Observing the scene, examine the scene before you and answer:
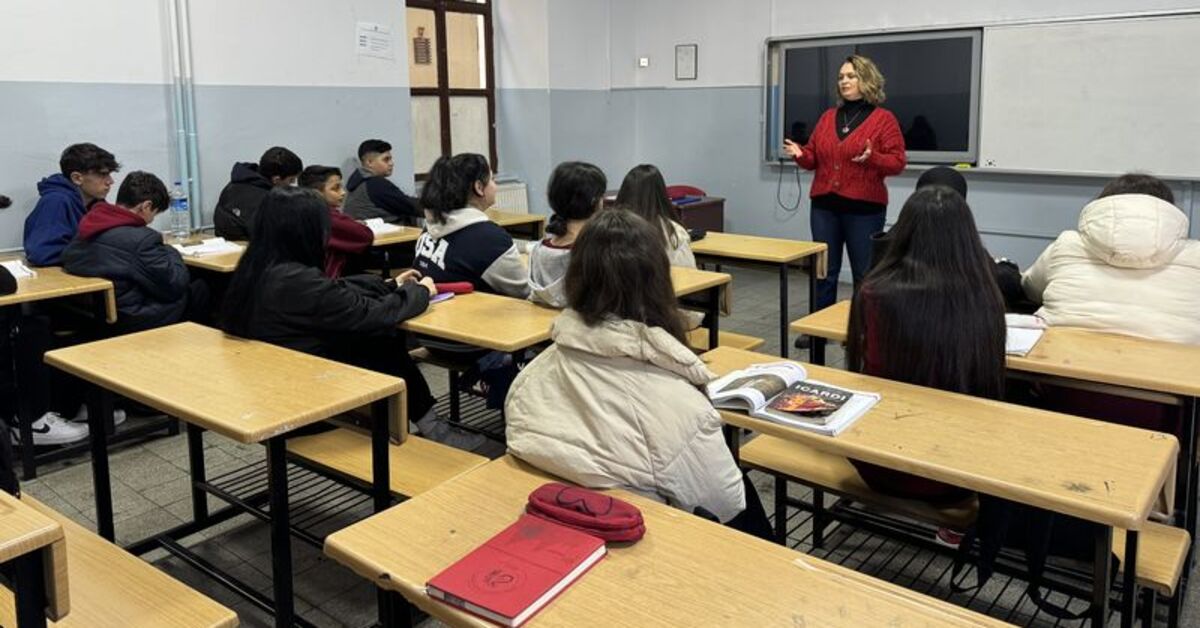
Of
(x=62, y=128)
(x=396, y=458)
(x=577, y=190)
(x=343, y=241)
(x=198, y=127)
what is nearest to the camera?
(x=396, y=458)

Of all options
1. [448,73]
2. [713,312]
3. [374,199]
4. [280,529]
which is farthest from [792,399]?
[448,73]

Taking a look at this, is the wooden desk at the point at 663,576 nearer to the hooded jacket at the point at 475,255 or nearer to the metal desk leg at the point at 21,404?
the hooded jacket at the point at 475,255

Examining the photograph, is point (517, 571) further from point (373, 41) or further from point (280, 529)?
point (373, 41)

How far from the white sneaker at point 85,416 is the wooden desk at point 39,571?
8.47 ft

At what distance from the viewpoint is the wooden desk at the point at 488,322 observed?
2.68m

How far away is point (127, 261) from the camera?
375cm

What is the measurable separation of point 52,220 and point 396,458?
259 centimetres

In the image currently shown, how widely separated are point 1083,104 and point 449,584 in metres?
5.70

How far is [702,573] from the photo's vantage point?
1.40 m

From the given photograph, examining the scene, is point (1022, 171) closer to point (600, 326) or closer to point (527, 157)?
point (527, 157)

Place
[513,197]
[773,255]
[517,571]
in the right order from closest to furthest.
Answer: [517,571], [773,255], [513,197]

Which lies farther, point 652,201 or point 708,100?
point 708,100

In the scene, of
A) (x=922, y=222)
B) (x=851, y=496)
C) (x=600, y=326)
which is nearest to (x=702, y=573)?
(x=600, y=326)

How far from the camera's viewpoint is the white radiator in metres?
7.38
